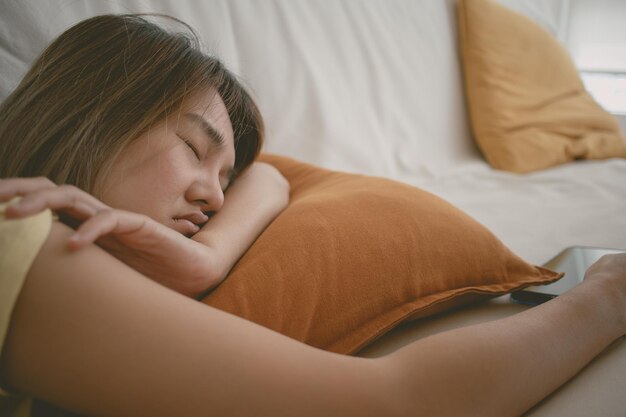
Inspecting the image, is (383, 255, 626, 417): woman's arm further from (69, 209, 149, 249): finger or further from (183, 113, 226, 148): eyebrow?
(183, 113, 226, 148): eyebrow

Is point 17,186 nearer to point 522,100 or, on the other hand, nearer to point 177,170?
point 177,170

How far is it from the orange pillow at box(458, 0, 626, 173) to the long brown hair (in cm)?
106

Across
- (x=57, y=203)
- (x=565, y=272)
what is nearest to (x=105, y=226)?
(x=57, y=203)

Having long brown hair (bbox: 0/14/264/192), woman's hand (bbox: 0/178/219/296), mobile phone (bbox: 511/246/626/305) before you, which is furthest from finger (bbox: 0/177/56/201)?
mobile phone (bbox: 511/246/626/305)

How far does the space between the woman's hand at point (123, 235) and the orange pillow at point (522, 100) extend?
1209mm

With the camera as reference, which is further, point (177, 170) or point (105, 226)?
point (177, 170)

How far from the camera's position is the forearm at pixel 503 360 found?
1.33ft

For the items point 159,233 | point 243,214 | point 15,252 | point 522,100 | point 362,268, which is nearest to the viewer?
point 15,252

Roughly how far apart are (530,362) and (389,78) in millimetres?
1080

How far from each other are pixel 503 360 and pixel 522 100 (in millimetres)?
1331

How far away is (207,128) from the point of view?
2.20 feet

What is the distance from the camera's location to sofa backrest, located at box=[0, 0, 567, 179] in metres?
1.03

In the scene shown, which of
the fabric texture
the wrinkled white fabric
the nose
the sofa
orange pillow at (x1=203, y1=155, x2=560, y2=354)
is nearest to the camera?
→ the fabric texture

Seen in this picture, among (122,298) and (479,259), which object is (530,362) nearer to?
(479,259)
